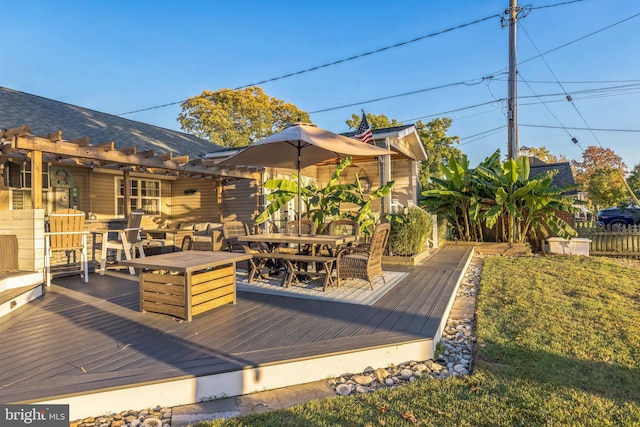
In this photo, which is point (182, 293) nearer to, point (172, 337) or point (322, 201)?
point (172, 337)

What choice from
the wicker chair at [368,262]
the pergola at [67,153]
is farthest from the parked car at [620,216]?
the pergola at [67,153]

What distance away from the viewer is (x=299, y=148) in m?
5.98

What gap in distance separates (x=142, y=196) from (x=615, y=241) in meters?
14.8

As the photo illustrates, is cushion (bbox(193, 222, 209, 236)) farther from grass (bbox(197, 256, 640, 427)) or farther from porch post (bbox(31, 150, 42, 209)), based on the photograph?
grass (bbox(197, 256, 640, 427))

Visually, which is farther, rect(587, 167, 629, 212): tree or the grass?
rect(587, 167, 629, 212): tree

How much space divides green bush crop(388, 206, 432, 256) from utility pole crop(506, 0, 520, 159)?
578 centimetres

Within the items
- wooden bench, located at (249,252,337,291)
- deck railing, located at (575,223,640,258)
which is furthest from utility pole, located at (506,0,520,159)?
wooden bench, located at (249,252,337,291)

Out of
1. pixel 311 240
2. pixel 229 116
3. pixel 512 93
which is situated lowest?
pixel 311 240

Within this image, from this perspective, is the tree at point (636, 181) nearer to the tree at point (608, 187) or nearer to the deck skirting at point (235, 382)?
the tree at point (608, 187)

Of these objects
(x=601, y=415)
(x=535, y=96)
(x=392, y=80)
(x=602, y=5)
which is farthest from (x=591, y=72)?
(x=601, y=415)

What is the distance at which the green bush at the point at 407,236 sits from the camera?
319 inches

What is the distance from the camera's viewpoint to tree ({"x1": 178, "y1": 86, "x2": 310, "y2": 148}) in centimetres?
2782

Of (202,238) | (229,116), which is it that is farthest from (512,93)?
(229,116)

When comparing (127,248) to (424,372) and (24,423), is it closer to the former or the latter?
(24,423)
